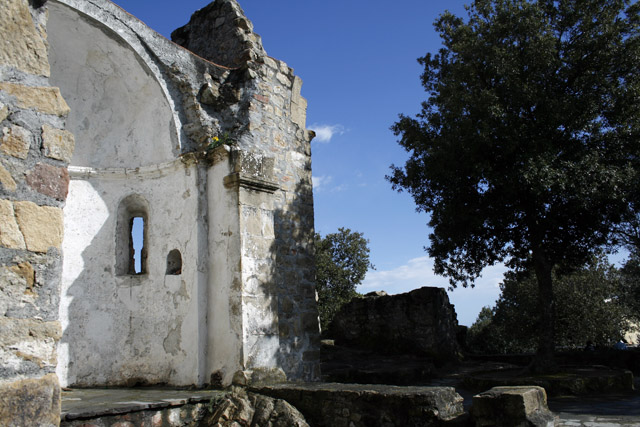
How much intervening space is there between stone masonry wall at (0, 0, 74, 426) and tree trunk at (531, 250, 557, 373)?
947cm

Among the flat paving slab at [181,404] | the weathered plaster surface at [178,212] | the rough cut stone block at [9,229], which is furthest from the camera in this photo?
Result: the weathered plaster surface at [178,212]

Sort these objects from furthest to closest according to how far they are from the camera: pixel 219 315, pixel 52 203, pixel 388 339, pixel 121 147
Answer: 1. pixel 388 339
2. pixel 121 147
3. pixel 219 315
4. pixel 52 203

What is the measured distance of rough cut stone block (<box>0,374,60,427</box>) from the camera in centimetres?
191

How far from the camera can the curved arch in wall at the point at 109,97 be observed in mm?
6312

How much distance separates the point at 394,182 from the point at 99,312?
7.36m

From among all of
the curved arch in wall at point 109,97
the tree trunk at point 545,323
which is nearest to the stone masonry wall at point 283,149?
the curved arch in wall at point 109,97

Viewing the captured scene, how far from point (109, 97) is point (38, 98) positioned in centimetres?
505

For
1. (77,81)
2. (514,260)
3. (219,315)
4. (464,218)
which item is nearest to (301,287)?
(219,315)

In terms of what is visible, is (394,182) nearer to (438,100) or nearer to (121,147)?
(438,100)

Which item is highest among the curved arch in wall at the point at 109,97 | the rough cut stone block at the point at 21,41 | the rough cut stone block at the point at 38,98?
the curved arch in wall at the point at 109,97

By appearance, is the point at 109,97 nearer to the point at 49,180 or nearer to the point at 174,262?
A: the point at 174,262

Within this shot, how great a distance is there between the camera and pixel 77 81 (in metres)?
6.80

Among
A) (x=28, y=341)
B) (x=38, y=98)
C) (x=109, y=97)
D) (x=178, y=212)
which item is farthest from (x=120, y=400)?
(x=109, y=97)

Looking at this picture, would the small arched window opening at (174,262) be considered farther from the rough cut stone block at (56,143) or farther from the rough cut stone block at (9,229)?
the rough cut stone block at (9,229)
